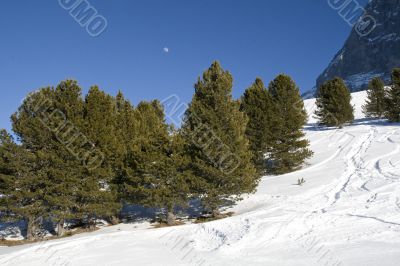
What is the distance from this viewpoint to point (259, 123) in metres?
30.8

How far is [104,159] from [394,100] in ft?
124

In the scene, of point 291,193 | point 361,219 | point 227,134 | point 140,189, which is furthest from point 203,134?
point 361,219

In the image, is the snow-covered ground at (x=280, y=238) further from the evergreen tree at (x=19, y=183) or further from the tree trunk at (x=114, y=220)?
the evergreen tree at (x=19, y=183)

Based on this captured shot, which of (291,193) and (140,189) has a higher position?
(140,189)

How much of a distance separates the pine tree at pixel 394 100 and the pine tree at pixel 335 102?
16.1 ft

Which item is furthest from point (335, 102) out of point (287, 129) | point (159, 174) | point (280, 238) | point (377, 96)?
point (280, 238)

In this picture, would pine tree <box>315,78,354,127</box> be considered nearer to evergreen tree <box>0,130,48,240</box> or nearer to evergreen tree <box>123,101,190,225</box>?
evergreen tree <box>123,101,190,225</box>

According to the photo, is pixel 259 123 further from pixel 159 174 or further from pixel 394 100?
pixel 394 100

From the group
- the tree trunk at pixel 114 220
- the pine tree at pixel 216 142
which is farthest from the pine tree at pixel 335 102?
the tree trunk at pixel 114 220

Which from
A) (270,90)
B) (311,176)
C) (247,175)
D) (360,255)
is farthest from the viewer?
(270,90)

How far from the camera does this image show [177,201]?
75.0 feet

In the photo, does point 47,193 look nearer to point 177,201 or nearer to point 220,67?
point 177,201

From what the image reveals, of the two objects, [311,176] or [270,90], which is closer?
[311,176]

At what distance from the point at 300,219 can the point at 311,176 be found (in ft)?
43.7
